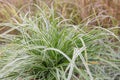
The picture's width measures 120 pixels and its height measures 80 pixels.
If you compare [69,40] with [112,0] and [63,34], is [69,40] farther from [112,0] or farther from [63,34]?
[112,0]

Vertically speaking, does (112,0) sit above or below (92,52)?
above

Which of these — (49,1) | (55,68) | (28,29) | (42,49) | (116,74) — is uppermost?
(49,1)

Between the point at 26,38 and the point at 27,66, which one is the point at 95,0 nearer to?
the point at 26,38

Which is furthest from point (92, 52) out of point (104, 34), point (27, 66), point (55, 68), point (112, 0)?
point (112, 0)

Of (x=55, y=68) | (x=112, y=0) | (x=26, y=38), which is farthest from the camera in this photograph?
(x=112, y=0)

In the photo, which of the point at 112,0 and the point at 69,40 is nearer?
the point at 69,40

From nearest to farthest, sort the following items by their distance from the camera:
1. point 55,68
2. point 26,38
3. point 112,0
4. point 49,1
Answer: point 55,68, point 26,38, point 112,0, point 49,1

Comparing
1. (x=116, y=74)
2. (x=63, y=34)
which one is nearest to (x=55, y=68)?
(x=63, y=34)
